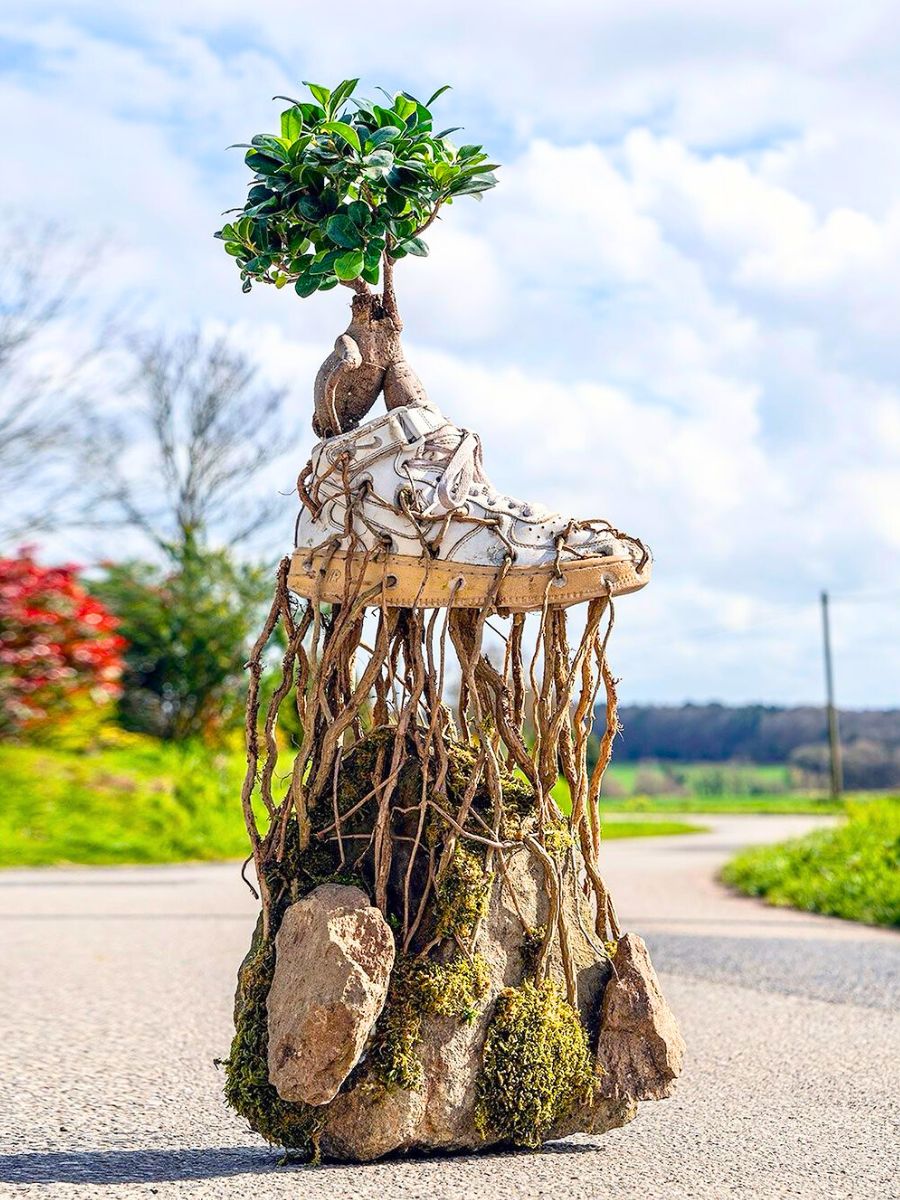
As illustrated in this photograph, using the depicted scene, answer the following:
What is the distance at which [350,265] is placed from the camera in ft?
11.1

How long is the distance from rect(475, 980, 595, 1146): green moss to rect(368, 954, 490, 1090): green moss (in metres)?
0.11

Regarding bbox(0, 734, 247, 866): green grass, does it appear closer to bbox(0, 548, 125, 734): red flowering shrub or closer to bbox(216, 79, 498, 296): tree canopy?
bbox(0, 548, 125, 734): red flowering shrub

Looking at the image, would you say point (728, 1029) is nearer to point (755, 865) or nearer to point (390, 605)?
point (390, 605)

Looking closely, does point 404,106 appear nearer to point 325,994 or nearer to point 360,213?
point 360,213

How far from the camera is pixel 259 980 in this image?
10.8 feet

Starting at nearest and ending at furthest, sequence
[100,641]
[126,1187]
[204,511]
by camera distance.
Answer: [126,1187] → [100,641] → [204,511]

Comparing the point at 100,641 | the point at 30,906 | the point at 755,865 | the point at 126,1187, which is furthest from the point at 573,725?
the point at 100,641

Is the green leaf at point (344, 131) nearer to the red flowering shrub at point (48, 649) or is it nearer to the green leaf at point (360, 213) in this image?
the green leaf at point (360, 213)

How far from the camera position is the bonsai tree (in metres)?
3.38

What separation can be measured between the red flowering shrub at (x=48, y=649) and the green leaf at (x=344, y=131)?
13525 millimetres

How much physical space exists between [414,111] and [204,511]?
1783cm

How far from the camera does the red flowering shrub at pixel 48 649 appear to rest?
1592cm

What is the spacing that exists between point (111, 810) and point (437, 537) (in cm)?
1150

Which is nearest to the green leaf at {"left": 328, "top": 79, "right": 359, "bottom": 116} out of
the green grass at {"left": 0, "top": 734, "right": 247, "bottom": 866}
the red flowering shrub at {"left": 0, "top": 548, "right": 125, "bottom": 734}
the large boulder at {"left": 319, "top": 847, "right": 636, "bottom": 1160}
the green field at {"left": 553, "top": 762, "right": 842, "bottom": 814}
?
the large boulder at {"left": 319, "top": 847, "right": 636, "bottom": 1160}
